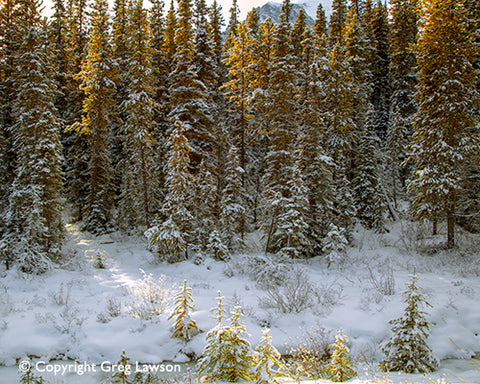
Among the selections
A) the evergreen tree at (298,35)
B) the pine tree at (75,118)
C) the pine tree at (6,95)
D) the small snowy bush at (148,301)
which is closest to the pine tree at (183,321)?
the small snowy bush at (148,301)

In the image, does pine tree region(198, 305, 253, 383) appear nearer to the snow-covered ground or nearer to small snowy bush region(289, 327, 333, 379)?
small snowy bush region(289, 327, 333, 379)

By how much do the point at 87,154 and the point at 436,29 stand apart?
25.8m

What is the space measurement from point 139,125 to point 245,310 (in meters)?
16.3

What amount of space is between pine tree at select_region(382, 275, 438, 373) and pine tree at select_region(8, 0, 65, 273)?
15.4 m

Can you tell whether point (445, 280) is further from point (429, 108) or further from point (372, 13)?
point (372, 13)

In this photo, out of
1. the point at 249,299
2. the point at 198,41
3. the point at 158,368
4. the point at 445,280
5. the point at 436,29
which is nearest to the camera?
the point at 158,368

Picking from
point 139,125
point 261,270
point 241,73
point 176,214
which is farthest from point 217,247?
point 241,73

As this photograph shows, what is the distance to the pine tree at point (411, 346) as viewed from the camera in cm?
637

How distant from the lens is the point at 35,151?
15.7m

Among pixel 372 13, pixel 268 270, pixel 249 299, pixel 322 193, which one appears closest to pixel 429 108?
pixel 322 193

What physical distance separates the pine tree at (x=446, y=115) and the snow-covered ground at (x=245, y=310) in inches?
121

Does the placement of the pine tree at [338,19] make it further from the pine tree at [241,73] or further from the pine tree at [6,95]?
the pine tree at [6,95]

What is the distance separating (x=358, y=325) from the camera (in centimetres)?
877

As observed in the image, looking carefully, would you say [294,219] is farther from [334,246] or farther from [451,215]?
[451,215]
